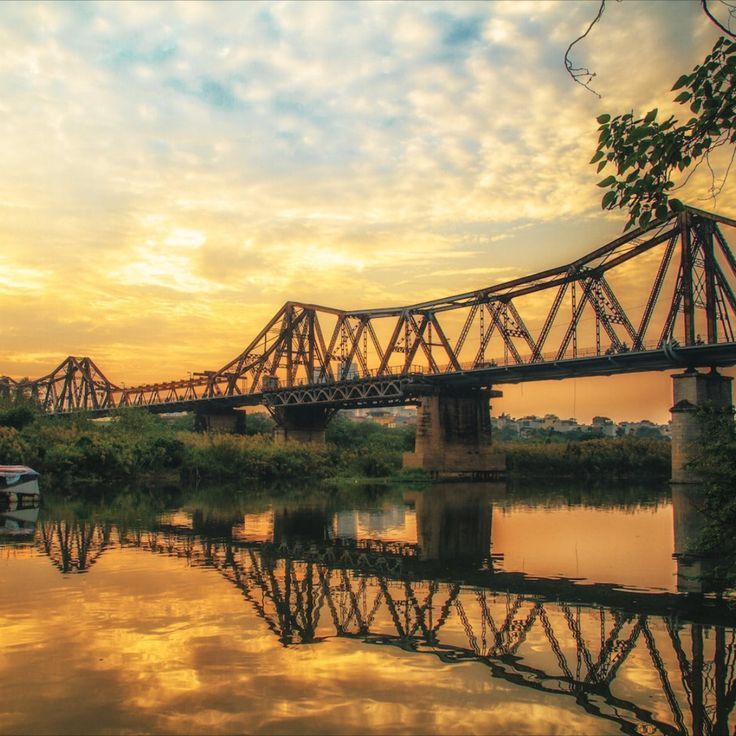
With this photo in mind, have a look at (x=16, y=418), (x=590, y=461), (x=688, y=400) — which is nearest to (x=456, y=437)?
(x=590, y=461)

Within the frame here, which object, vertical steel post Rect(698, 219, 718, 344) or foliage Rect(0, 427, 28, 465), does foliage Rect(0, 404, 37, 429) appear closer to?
foliage Rect(0, 427, 28, 465)

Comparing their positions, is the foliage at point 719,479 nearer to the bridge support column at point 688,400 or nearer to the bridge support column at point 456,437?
the bridge support column at point 688,400

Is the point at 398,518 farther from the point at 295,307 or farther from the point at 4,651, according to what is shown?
the point at 295,307

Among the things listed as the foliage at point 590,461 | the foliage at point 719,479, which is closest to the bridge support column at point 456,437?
the foliage at point 590,461

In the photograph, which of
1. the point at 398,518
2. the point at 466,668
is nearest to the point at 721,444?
the point at 466,668

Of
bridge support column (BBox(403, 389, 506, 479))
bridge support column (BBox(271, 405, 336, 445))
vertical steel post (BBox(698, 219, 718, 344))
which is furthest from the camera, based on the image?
bridge support column (BBox(271, 405, 336, 445))

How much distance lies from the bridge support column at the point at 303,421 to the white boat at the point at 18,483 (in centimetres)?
6168

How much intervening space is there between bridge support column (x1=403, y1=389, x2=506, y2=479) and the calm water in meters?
49.3

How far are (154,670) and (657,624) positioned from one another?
772cm

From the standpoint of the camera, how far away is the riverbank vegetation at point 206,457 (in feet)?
167

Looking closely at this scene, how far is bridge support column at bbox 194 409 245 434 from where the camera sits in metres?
115

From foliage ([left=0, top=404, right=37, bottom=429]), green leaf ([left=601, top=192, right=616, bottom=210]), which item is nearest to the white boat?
foliage ([left=0, top=404, right=37, bottom=429])

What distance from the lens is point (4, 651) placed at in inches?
414

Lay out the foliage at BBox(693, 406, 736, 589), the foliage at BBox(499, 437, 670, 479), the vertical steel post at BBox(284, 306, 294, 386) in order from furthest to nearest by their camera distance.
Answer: the vertical steel post at BBox(284, 306, 294, 386), the foliage at BBox(499, 437, 670, 479), the foliage at BBox(693, 406, 736, 589)
